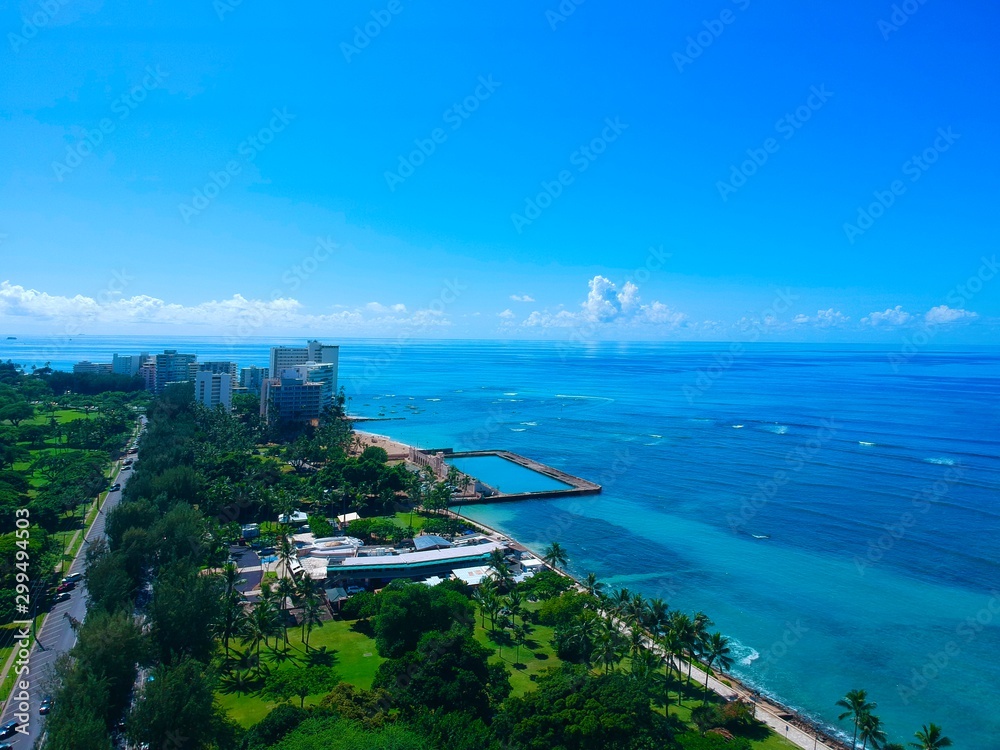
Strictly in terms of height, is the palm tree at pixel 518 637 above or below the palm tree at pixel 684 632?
below

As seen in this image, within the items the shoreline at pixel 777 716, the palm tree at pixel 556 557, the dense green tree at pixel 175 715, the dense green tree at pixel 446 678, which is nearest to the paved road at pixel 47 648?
the dense green tree at pixel 175 715

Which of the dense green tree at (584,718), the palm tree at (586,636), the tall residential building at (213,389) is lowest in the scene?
A: the palm tree at (586,636)

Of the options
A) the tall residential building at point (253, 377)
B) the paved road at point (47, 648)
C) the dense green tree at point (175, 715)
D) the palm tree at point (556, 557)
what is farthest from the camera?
the tall residential building at point (253, 377)

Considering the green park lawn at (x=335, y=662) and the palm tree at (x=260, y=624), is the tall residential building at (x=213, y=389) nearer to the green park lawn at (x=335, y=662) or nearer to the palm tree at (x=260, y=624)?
the green park lawn at (x=335, y=662)

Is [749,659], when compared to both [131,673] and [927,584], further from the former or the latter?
[131,673]

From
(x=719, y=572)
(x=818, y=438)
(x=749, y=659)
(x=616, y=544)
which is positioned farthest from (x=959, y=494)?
(x=749, y=659)

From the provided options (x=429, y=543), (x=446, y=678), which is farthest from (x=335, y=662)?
(x=429, y=543)

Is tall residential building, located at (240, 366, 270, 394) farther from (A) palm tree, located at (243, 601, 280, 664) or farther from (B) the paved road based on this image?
(A) palm tree, located at (243, 601, 280, 664)

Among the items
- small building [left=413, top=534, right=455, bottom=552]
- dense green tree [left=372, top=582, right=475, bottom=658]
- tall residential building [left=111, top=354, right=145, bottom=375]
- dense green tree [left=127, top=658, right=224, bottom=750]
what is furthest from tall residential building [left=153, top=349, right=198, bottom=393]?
dense green tree [left=127, top=658, right=224, bottom=750]
